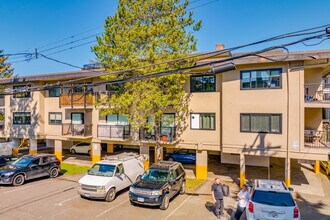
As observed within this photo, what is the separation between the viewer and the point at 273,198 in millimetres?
9633

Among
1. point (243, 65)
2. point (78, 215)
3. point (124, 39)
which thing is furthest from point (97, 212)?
point (243, 65)

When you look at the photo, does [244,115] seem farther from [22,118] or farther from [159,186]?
[22,118]

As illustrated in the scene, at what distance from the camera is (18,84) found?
2539 centimetres

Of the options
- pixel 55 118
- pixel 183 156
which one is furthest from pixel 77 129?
pixel 183 156

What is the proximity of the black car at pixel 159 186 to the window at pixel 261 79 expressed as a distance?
695cm

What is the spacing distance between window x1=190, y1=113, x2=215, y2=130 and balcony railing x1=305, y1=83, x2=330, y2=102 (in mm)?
6082

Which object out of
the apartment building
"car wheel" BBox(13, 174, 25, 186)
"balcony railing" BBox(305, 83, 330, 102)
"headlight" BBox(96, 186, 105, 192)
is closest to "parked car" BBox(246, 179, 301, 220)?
the apartment building

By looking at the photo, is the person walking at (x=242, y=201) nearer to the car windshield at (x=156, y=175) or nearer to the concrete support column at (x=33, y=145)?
the car windshield at (x=156, y=175)

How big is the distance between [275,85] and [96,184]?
1187 centimetres

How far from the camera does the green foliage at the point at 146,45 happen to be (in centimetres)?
1488

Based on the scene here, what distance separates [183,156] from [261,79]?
1033 centimetres

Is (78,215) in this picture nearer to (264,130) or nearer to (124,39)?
(124,39)

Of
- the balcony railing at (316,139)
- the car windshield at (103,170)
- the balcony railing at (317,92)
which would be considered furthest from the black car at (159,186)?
the balcony railing at (317,92)

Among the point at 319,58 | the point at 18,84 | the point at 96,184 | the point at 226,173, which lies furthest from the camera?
the point at 18,84
